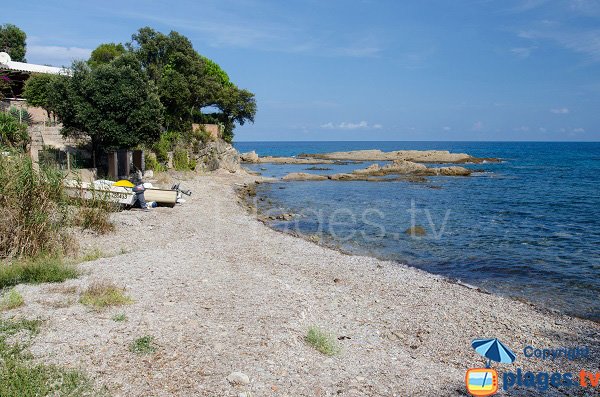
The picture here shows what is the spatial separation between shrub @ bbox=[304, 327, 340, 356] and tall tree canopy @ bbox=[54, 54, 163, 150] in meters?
22.2

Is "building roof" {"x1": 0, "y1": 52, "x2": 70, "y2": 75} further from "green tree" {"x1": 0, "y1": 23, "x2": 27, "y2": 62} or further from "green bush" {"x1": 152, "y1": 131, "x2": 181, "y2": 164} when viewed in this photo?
"green tree" {"x1": 0, "y1": 23, "x2": 27, "y2": 62}

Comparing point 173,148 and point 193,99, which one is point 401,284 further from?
point 193,99

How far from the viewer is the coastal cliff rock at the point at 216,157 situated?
47.3 meters

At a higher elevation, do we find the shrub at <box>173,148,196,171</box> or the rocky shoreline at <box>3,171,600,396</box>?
the shrub at <box>173,148,196,171</box>

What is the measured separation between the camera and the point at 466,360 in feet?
30.8

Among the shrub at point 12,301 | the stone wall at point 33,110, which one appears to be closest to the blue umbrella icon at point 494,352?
the shrub at point 12,301

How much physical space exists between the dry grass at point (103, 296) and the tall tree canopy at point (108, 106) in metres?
18.8

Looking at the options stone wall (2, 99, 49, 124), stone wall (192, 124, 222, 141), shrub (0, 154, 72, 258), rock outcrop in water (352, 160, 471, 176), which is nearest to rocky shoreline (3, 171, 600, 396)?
shrub (0, 154, 72, 258)

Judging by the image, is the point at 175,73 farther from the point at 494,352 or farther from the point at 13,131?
the point at 494,352

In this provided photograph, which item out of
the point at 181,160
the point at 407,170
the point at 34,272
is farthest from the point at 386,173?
the point at 34,272

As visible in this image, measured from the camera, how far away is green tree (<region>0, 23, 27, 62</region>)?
178ft

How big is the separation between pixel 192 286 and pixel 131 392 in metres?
5.12

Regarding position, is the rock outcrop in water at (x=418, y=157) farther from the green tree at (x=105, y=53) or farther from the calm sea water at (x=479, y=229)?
the green tree at (x=105, y=53)

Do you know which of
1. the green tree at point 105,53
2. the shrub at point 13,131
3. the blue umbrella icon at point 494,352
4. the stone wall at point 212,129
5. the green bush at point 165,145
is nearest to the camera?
the blue umbrella icon at point 494,352
